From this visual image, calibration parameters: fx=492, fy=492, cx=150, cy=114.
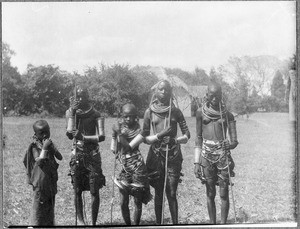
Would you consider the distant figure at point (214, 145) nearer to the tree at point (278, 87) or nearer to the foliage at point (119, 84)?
the foliage at point (119, 84)

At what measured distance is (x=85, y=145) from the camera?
478 centimetres

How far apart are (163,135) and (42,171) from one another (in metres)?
1.23

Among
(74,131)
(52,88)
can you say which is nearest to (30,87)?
(52,88)

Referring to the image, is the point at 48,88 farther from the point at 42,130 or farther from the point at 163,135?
the point at 163,135

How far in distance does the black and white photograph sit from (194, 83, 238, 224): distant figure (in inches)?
0.4

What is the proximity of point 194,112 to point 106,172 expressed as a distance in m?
1.04

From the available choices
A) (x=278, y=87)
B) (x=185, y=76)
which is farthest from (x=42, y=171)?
(x=278, y=87)

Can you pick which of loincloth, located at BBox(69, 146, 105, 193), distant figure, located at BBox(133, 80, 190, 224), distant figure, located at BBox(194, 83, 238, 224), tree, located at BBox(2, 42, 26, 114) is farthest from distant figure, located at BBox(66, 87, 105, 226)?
distant figure, located at BBox(194, 83, 238, 224)

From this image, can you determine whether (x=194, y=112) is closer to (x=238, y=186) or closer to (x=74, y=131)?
(x=238, y=186)

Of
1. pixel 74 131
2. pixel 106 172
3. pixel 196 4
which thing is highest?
pixel 196 4

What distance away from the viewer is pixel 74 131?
4734 millimetres

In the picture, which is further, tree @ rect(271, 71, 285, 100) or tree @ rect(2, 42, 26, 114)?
tree @ rect(271, 71, 285, 100)

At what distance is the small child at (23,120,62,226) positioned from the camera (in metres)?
4.76

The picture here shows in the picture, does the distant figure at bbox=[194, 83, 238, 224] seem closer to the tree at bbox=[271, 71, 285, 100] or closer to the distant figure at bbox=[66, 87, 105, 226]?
the tree at bbox=[271, 71, 285, 100]
